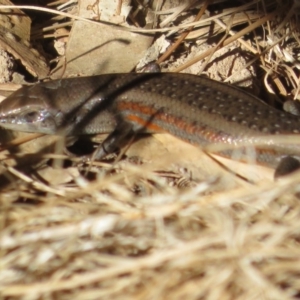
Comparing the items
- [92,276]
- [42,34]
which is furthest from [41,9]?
[92,276]

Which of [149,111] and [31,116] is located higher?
[149,111]

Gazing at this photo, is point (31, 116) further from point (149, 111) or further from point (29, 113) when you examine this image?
point (149, 111)

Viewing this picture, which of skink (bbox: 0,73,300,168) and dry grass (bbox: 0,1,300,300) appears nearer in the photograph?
dry grass (bbox: 0,1,300,300)

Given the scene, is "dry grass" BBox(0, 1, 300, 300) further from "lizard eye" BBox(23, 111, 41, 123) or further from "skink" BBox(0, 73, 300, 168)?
"lizard eye" BBox(23, 111, 41, 123)

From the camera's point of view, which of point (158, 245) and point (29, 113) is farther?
point (29, 113)

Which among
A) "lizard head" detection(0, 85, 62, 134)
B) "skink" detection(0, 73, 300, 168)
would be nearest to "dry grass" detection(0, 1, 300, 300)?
"skink" detection(0, 73, 300, 168)

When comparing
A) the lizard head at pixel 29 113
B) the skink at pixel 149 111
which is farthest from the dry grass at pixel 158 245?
the lizard head at pixel 29 113

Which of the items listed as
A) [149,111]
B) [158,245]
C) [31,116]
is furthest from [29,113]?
[158,245]

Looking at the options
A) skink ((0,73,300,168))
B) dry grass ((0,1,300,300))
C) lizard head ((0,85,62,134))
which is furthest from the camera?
lizard head ((0,85,62,134))
